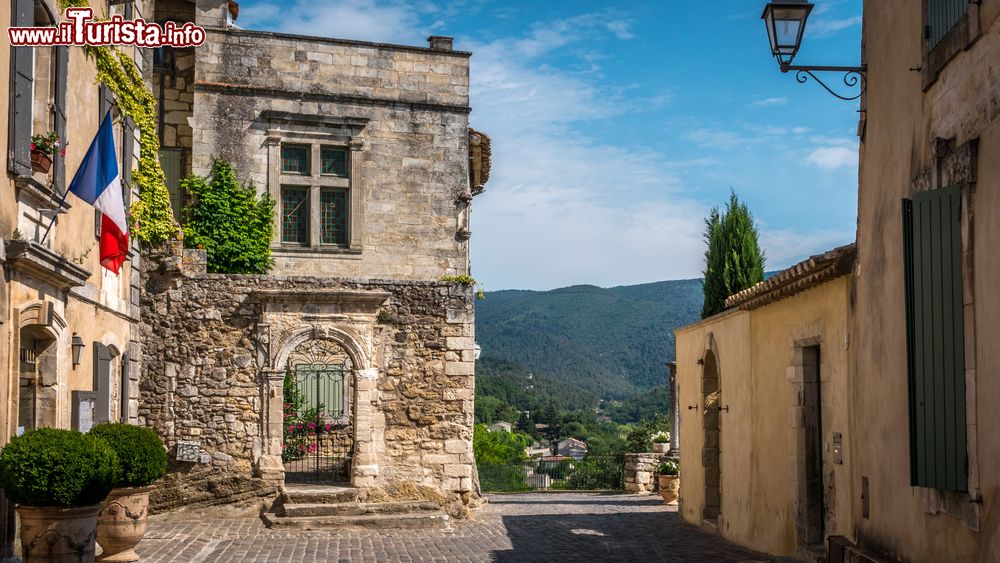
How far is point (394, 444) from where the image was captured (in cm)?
1673

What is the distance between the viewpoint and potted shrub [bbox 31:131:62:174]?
972 cm

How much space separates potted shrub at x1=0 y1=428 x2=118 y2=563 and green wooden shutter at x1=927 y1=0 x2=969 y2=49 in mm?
6602

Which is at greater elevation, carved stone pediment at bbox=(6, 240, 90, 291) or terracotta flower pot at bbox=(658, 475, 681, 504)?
carved stone pediment at bbox=(6, 240, 90, 291)

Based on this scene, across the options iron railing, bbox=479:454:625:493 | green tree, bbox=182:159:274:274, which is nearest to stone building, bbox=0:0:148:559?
green tree, bbox=182:159:274:274

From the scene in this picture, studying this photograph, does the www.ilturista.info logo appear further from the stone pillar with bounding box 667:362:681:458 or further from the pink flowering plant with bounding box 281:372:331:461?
the stone pillar with bounding box 667:362:681:458

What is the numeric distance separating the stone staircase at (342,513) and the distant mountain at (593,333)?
83.1m

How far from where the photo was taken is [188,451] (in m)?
15.9

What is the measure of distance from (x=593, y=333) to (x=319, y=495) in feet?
351

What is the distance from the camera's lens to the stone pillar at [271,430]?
52.6 ft

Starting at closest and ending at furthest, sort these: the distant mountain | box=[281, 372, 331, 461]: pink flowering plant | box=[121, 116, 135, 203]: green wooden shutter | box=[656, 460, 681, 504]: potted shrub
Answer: box=[121, 116, 135, 203]: green wooden shutter, box=[281, 372, 331, 461]: pink flowering plant, box=[656, 460, 681, 504]: potted shrub, the distant mountain

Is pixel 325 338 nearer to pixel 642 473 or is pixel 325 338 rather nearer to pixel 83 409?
pixel 83 409

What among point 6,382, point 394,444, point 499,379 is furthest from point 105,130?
point 499,379

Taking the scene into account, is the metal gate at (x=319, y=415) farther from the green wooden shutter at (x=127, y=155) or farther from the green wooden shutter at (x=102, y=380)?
the green wooden shutter at (x=102, y=380)

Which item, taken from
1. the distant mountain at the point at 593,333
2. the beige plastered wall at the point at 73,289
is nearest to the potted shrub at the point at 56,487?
the beige plastered wall at the point at 73,289
